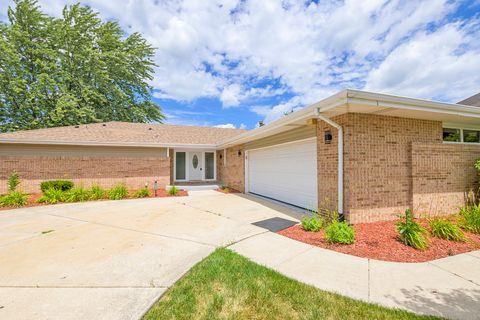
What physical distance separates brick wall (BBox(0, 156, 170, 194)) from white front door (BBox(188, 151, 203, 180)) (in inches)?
101

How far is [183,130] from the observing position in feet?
56.3

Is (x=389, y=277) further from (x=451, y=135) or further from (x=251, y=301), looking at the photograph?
(x=451, y=135)

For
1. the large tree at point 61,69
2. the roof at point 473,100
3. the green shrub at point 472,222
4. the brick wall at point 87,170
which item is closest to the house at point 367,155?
the brick wall at point 87,170

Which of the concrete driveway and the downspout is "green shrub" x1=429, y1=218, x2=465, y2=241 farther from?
the concrete driveway

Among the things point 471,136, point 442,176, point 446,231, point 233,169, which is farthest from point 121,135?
point 471,136

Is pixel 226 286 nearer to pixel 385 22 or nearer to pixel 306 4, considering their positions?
pixel 306 4

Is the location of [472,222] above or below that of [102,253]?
above

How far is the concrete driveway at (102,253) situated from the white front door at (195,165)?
7936 mm

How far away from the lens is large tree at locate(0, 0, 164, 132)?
2039cm

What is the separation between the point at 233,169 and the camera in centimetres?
1395

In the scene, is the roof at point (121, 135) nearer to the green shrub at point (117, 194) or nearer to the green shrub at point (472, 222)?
the green shrub at point (117, 194)

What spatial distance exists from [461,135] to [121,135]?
51.4ft

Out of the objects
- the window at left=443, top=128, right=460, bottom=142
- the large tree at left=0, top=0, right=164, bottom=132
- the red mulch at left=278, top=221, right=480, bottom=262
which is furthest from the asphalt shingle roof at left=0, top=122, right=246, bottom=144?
the window at left=443, top=128, right=460, bottom=142

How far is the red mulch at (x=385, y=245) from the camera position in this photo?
13.1ft
